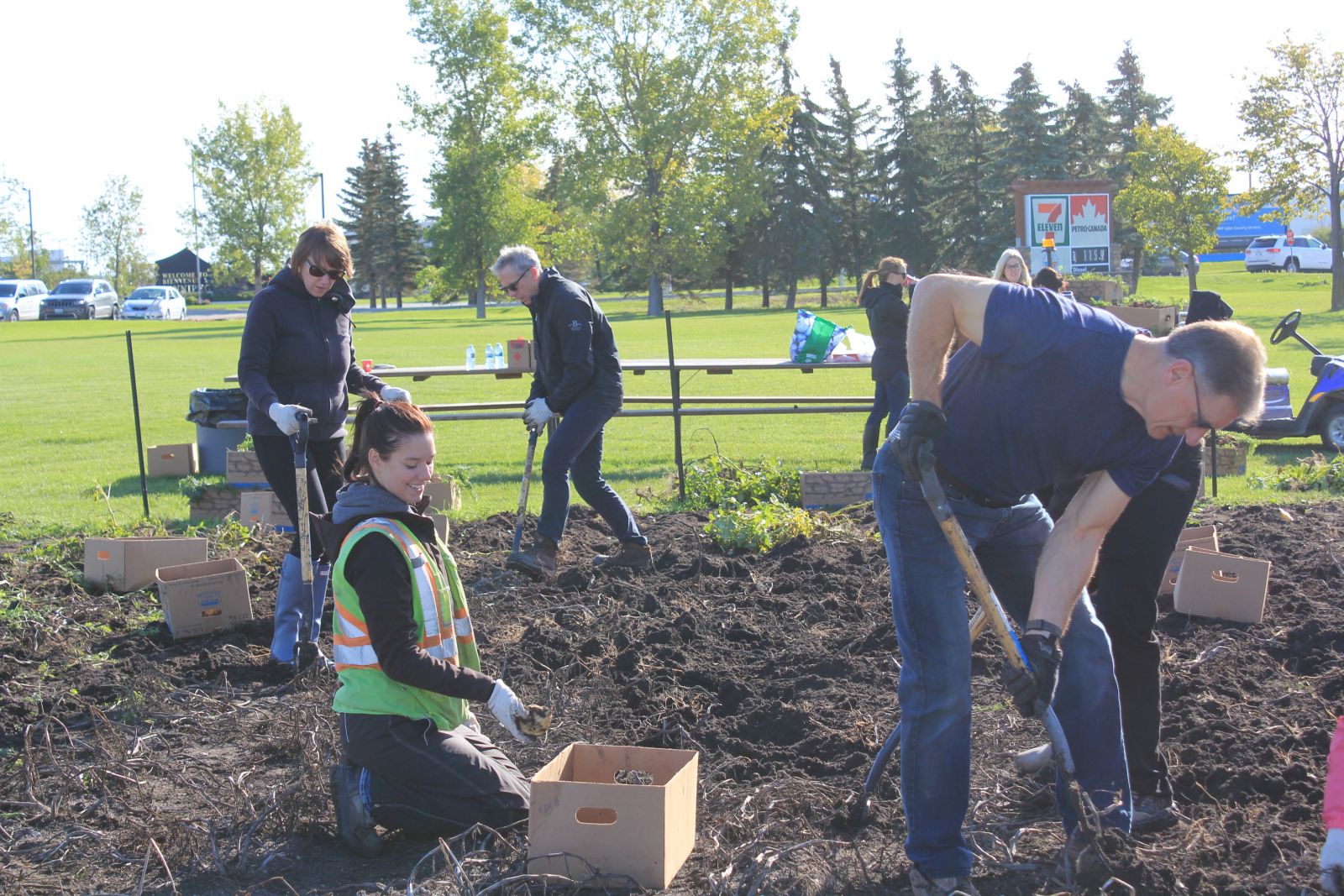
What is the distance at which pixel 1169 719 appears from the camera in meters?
4.66

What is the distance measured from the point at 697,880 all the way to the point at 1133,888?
1.22m

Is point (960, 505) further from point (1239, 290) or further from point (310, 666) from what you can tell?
point (1239, 290)

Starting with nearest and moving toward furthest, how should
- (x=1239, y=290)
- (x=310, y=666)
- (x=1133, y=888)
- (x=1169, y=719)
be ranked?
1. (x=1133, y=888)
2. (x=1169, y=719)
3. (x=310, y=666)
4. (x=1239, y=290)

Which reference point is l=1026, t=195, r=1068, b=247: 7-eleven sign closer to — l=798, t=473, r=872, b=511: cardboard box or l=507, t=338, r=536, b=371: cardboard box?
l=507, t=338, r=536, b=371: cardboard box

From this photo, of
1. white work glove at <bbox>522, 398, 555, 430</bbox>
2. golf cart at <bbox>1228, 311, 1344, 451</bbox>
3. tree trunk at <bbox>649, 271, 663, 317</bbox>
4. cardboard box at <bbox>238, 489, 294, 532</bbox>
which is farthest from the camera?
tree trunk at <bbox>649, 271, 663, 317</bbox>

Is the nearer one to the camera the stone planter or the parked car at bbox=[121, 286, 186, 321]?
the stone planter

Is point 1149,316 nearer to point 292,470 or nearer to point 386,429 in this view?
point 292,470

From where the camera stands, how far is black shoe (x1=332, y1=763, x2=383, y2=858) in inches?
148

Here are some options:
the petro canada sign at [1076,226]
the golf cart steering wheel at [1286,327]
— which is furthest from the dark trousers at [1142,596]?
the petro canada sign at [1076,226]

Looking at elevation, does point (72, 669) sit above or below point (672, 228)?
below

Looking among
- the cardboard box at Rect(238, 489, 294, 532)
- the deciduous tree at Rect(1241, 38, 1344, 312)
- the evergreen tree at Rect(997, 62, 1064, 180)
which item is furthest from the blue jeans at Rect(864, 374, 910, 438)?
the evergreen tree at Rect(997, 62, 1064, 180)

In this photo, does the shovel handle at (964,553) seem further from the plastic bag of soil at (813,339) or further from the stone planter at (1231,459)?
the plastic bag of soil at (813,339)

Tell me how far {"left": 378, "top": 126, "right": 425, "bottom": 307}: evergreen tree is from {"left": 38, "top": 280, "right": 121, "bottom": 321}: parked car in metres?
22.3

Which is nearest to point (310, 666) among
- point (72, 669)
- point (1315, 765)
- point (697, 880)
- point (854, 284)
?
point (72, 669)
